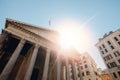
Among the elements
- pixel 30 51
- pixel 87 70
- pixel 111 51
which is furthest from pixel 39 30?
pixel 87 70

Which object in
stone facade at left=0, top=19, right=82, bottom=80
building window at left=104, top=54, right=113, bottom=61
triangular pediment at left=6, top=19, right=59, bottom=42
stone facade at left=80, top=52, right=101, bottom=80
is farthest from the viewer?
stone facade at left=80, top=52, right=101, bottom=80

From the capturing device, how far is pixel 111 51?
1262 inches

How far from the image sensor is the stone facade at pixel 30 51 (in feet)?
38.7

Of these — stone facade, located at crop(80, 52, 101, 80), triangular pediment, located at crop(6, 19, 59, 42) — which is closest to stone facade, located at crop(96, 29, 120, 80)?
stone facade, located at crop(80, 52, 101, 80)

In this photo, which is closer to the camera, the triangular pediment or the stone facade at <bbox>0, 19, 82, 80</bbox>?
the stone facade at <bbox>0, 19, 82, 80</bbox>

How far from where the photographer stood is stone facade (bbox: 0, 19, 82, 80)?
1178 cm

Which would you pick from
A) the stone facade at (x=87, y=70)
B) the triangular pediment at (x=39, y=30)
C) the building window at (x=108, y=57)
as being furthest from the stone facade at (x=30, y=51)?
the stone facade at (x=87, y=70)

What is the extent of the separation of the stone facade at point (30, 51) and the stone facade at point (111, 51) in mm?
18562

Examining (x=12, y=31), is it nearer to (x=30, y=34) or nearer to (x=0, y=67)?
(x=30, y=34)

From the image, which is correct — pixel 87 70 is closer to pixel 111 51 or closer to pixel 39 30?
pixel 111 51

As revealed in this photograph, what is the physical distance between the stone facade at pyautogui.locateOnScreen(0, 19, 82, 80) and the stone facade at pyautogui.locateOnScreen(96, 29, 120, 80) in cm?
1856

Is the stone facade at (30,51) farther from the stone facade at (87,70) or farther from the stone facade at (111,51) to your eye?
the stone facade at (87,70)

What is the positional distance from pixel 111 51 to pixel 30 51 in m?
29.4

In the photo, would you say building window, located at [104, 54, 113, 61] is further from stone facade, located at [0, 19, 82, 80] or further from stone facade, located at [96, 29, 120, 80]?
stone facade, located at [0, 19, 82, 80]
